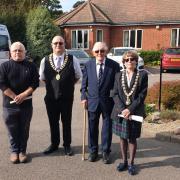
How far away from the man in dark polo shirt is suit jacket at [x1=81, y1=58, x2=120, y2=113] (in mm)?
851

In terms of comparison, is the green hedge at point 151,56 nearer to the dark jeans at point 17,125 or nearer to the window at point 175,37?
the window at point 175,37

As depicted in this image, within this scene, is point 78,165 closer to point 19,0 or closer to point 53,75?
point 53,75

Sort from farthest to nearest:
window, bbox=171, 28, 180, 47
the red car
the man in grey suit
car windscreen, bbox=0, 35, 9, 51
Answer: window, bbox=171, 28, 180, 47
the red car
car windscreen, bbox=0, 35, 9, 51
the man in grey suit

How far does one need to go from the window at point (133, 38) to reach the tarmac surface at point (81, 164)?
2670 cm

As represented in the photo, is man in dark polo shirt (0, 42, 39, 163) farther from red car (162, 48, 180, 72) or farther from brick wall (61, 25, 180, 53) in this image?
brick wall (61, 25, 180, 53)

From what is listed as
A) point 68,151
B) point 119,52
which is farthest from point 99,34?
point 68,151

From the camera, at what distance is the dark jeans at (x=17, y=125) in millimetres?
5980

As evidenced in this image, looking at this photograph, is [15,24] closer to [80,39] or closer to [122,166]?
[80,39]

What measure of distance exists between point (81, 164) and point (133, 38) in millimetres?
28917

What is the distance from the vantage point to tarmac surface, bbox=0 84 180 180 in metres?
5.41

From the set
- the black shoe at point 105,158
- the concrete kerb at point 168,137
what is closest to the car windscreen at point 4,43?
the concrete kerb at point 168,137

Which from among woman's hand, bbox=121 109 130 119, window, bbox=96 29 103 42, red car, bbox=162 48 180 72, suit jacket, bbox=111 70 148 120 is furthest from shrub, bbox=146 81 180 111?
window, bbox=96 29 103 42

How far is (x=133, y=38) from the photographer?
111 ft

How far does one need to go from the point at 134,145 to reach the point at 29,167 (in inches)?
64.4
